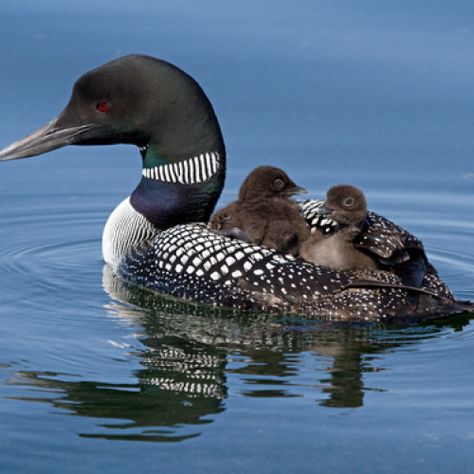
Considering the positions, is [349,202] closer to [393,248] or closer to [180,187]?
[393,248]

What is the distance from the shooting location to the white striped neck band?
6.28 metres

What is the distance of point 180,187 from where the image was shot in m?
6.31

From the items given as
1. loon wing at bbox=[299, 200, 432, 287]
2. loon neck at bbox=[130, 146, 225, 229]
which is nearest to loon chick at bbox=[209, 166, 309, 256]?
loon wing at bbox=[299, 200, 432, 287]

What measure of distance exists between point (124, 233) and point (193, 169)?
1.40 feet

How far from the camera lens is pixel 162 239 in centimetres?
604

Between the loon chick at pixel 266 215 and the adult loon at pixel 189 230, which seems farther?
the loon chick at pixel 266 215

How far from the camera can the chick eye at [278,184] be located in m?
5.89

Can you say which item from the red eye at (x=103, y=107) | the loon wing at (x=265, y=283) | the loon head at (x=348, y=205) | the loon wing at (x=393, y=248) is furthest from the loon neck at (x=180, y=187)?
the loon head at (x=348, y=205)

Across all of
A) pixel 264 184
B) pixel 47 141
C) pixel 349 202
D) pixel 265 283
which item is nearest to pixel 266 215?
pixel 264 184

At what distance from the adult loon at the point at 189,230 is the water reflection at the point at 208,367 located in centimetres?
9

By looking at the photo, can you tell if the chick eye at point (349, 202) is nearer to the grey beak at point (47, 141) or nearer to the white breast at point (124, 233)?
the white breast at point (124, 233)

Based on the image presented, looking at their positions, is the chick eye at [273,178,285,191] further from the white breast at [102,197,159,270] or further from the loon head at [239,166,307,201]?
the white breast at [102,197,159,270]

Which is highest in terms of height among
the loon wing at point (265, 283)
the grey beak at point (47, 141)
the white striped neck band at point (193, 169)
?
the grey beak at point (47, 141)

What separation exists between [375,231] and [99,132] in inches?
58.5
